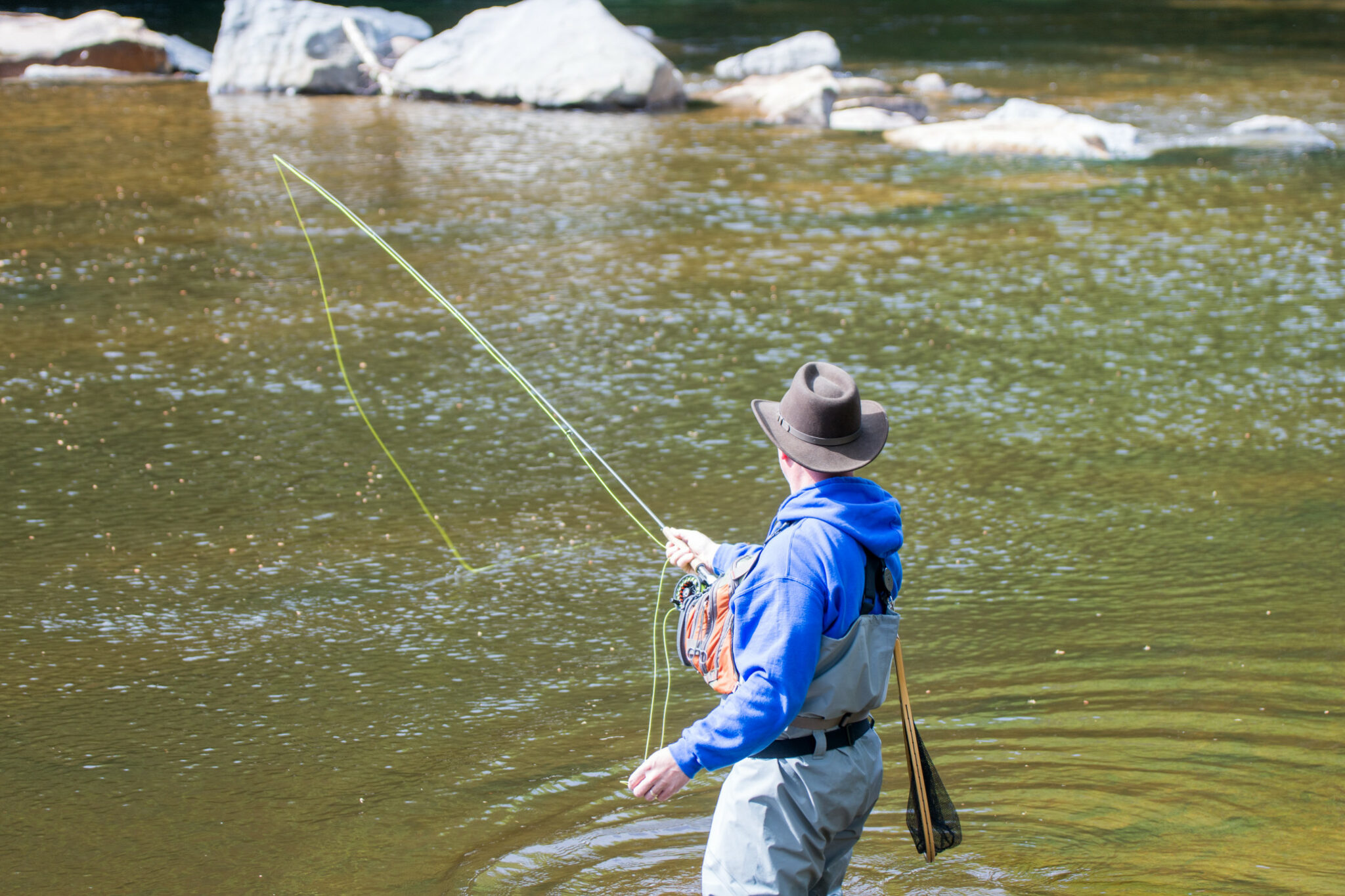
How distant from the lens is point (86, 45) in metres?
20.3

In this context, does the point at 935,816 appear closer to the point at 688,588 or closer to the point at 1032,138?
the point at 688,588

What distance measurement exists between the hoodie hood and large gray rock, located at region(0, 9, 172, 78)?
20547mm

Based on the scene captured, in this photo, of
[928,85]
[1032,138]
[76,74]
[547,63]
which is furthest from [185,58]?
[1032,138]

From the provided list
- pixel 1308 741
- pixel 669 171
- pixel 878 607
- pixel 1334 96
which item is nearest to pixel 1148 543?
pixel 1308 741

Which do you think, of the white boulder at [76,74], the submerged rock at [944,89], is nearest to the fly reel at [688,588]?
the submerged rock at [944,89]

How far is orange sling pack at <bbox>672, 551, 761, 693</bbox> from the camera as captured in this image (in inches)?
109

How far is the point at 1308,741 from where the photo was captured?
439 centimetres

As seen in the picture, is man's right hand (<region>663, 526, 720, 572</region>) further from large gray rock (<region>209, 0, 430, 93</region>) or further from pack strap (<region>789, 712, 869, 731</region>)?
large gray rock (<region>209, 0, 430, 93</region>)

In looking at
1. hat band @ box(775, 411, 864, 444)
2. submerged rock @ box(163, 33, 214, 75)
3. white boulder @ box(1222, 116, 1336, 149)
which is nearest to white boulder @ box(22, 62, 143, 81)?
submerged rock @ box(163, 33, 214, 75)

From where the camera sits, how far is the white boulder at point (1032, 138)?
14461mm

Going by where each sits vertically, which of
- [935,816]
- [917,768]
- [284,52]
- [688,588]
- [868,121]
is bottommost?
[935,816]

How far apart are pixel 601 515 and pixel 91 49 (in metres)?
17.7

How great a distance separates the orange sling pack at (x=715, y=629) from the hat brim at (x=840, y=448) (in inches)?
8.8

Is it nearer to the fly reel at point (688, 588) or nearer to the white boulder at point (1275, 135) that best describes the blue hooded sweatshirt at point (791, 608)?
the fly reel at point (688, 588)
